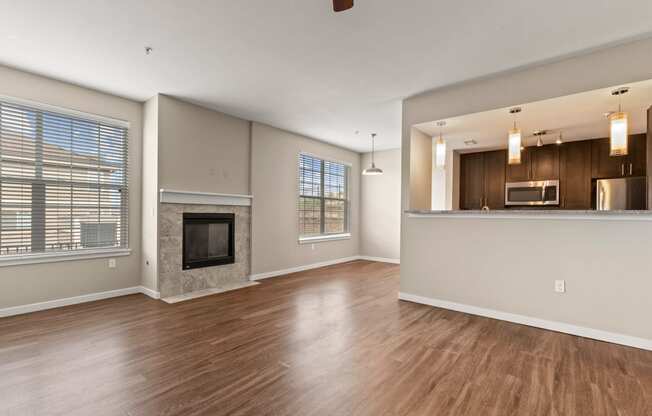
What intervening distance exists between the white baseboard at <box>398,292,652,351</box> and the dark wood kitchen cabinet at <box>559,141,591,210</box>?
281cm

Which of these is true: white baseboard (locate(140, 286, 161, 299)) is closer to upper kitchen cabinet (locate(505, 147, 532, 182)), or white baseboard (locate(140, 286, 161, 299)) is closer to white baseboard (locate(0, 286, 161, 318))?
white baseboard (locate(0, 286, 161, 318))

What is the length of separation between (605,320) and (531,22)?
281cm

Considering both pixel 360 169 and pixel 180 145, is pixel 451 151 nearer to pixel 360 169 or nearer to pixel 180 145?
pixel 360 169

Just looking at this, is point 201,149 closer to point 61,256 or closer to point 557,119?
point 61,256

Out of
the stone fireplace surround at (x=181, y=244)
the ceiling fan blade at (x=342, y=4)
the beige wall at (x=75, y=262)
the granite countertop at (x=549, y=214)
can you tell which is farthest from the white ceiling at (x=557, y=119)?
the beige wall at (x=75, y=262)

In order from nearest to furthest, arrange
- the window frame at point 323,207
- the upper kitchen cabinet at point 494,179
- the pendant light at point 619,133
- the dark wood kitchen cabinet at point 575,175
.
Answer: the pendant light at point 619,133 → the dark wood kitchen cabinet at point 575,175 → the upper kitchen cabinet at point 494,179 → the window frame at point 323,207

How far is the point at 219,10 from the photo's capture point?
8.30 feet

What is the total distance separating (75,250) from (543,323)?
18.3 ft

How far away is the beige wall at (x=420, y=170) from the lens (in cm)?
440

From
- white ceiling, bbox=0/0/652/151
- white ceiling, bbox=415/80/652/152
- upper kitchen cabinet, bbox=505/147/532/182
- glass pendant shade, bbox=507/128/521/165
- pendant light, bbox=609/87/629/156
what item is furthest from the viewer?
upper kitchen cabinet, bbox=505/147/532/182

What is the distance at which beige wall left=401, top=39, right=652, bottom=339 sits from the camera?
294cm

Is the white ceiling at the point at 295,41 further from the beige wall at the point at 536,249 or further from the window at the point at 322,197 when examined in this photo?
the window at the point at 322,197

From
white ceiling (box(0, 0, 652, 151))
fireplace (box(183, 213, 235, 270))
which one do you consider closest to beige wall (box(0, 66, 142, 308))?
white ceiling (box(0, 0, 652, 151))

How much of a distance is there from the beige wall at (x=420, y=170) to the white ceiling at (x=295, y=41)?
701 millimetres
